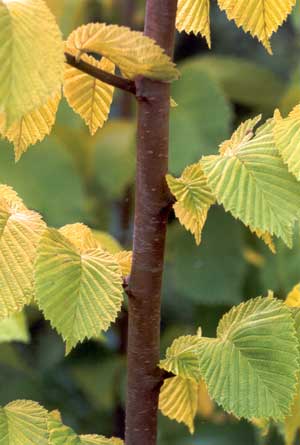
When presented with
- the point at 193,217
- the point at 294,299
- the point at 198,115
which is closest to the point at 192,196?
the point at 193,217

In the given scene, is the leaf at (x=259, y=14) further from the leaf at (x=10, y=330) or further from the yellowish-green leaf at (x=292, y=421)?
the leaf at (x=10, y=330)

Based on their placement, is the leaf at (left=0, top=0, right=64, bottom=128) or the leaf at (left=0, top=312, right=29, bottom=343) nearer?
the leaf at (left=0, top=0, right=64, bottom=128)

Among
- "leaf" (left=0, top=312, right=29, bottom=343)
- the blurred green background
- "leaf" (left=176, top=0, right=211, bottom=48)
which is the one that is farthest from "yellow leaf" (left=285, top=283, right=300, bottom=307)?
the blurred green background

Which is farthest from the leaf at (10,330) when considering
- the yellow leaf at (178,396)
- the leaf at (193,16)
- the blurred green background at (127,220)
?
the blurred green background at (127,220)

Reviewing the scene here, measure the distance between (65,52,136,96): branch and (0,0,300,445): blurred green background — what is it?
78 centimetres

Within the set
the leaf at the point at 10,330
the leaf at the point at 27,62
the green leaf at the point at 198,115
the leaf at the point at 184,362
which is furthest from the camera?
the green leaf at the point at 198,115

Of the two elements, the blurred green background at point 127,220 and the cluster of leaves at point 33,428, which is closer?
the cluster of leaves at point 33,428

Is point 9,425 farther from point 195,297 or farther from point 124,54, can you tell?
point 195,297

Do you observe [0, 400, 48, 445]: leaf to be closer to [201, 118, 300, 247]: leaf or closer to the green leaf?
[201, 118, 300, 247]: leaf

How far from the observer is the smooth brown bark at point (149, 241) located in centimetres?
39

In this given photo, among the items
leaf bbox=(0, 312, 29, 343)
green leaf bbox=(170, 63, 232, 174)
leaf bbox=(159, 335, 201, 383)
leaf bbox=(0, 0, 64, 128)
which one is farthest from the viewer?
green leaf bbox=(170, 63, 232, 174)

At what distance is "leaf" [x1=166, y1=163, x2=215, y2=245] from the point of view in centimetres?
40

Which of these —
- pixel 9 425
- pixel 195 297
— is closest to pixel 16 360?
pixel 195 297

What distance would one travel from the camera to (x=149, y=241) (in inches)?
16.4
